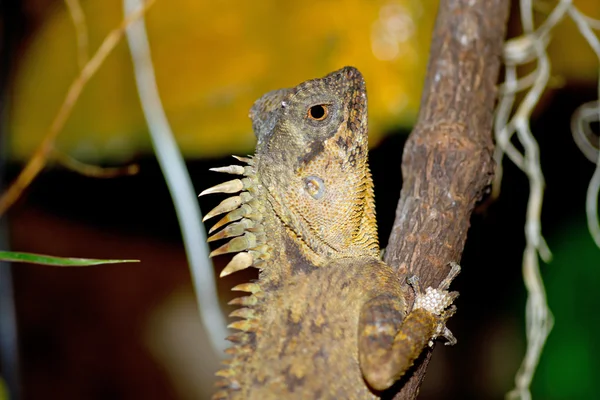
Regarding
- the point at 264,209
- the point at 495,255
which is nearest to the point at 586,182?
the point at 495,255

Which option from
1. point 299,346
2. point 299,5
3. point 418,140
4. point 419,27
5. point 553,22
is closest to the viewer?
point 299,346

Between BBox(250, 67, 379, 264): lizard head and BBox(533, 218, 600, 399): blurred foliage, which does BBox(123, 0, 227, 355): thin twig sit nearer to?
BBox(250, 67, 379, 264): lizard head

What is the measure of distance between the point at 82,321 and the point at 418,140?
23.6ft

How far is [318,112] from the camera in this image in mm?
3574

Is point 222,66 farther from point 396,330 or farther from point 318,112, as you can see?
point 396,330

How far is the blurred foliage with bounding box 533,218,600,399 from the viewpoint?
692cm

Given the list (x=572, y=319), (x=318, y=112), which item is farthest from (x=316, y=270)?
(x=572, y=319)

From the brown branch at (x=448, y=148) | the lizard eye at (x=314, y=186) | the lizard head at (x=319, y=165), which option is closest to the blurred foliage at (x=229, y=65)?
the brown branch at (x=448, y=148)

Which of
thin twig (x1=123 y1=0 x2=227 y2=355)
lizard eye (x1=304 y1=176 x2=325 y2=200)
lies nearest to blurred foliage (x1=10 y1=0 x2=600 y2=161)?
thin twig (x1=123 y1=0 x2=227 y2=355)

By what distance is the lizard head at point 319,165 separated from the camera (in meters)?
3.51

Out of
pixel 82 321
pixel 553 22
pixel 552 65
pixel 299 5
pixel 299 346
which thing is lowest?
Result: pixel 299 346

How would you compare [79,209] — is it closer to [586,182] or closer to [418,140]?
[418,140]

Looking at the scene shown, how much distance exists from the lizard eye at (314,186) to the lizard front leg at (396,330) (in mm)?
762

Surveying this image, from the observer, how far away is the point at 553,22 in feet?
13.7
